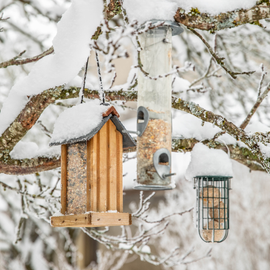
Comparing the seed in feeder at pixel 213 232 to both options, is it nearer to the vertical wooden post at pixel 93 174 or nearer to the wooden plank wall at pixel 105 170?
the wooden plank wall at pixel 105 170

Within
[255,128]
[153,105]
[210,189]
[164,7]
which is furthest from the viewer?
[255,128]

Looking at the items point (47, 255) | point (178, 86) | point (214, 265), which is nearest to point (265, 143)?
point (178, 86)

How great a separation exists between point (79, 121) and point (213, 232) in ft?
5.47

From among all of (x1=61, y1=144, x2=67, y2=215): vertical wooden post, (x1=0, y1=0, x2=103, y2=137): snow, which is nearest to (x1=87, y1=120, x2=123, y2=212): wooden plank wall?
(x1=61, y1=144, x2=67, y2=215): vertical wooden post

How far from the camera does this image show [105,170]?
2.60 metres

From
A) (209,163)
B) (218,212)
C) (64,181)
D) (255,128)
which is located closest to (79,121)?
(64,181)

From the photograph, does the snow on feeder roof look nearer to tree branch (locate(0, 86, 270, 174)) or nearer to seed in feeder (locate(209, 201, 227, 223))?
seed in feeder (locate(209, 201, 227, 223))

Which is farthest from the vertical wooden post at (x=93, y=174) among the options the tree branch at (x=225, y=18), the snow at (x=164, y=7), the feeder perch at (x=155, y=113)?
the tree branch at (x=225, y=18)

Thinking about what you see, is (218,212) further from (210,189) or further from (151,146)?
(151,146)

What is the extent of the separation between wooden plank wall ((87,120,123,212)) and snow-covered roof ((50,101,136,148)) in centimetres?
11

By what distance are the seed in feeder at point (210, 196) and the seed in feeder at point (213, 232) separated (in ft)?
0.53

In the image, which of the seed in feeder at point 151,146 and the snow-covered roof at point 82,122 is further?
the seed in feeder at point 151,146

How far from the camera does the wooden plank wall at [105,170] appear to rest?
251 cm

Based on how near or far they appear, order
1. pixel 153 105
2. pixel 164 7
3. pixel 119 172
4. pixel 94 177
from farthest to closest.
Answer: pixel 153 105 → pixel 119 172 → pixel 164 7 → pixel 94 177
